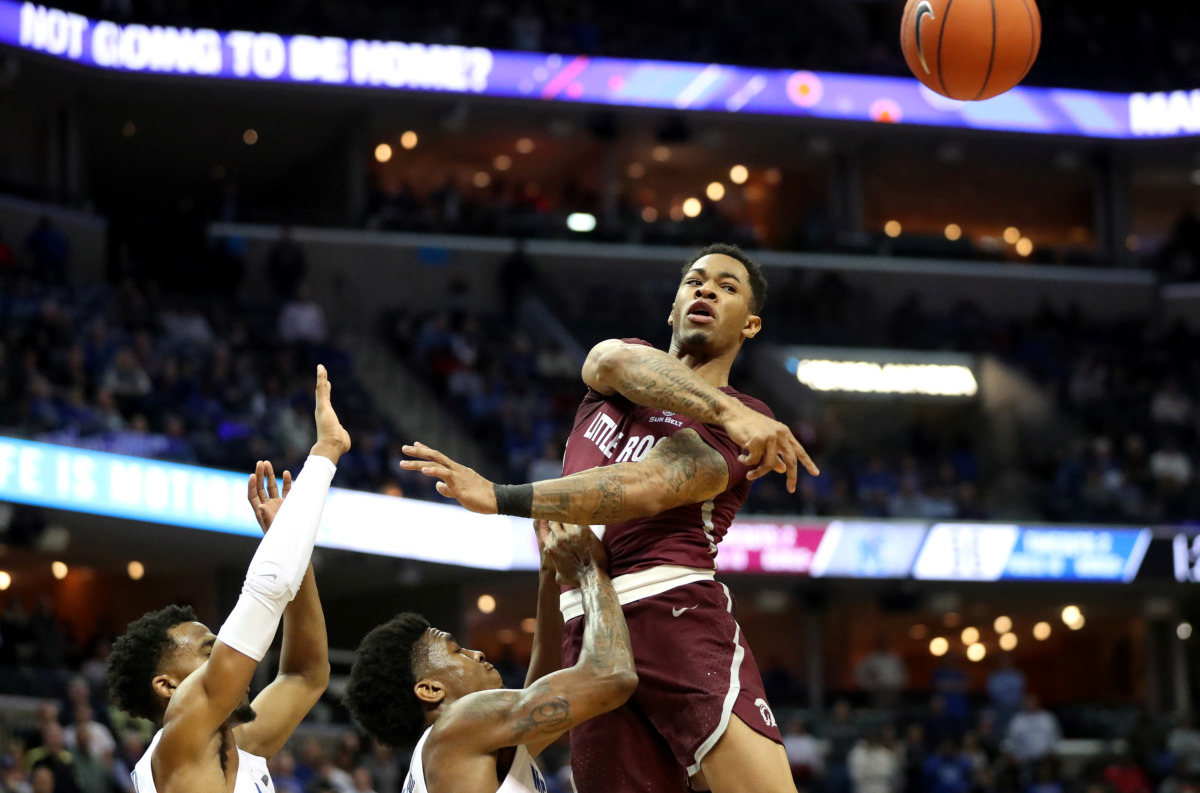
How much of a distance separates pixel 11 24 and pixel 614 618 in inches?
785

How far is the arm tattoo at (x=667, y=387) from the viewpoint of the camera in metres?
4.52

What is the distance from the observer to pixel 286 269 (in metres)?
22.8

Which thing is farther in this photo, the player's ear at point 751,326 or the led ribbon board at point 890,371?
the led ribbon board at point 890,371

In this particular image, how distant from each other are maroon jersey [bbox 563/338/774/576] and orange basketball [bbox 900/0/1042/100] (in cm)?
339

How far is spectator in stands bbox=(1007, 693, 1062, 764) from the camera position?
17703 millimetres

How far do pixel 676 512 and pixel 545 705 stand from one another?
738 mm

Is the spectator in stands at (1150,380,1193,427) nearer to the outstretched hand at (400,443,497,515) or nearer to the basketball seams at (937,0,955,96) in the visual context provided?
the basketball seams at (937,0,955,96)

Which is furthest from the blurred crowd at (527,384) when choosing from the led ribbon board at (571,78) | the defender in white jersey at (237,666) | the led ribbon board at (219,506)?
the defender in white jersey at (237,666)

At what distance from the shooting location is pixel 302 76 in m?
24.3

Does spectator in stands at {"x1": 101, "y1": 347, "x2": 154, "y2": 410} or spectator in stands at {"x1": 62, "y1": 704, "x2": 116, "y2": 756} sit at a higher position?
spectator in stands at {"x1": 101, "y1": 347, "x2": 154, "y2": 410}

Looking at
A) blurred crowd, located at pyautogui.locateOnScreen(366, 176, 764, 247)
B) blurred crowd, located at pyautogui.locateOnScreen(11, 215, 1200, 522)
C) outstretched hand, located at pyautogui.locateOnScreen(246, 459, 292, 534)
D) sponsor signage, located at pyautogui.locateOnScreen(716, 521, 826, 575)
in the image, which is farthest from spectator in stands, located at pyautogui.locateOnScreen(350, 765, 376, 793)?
blurred crowd, located at pyautogui.locateOnScreen(366, 176, 764, 247)

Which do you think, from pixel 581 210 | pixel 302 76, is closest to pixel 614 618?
pixel 302 76

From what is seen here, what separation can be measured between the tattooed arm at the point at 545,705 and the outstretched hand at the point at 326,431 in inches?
30.8

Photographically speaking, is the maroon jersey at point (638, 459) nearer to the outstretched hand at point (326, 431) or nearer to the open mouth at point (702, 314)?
the open mouth at point (702, 314)
